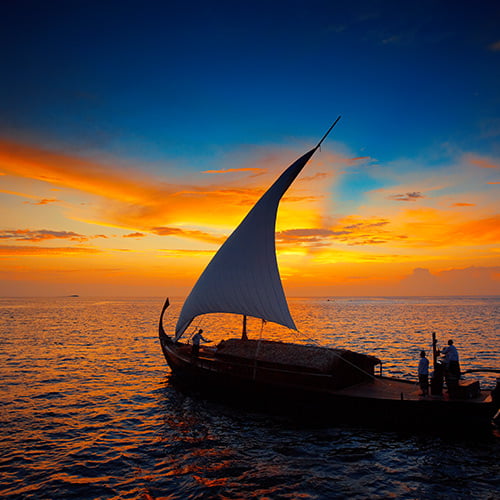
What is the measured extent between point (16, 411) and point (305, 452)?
46.2 feet

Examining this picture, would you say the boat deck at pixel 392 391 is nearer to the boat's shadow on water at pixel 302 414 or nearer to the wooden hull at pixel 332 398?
the wooden hull at pixel 332 398

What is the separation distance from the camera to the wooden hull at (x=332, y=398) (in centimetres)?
1389

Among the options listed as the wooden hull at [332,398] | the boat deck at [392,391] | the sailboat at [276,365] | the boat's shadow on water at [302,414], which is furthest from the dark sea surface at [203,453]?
the boat deck at [392,391]

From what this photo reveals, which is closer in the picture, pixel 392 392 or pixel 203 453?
pixel 203 453

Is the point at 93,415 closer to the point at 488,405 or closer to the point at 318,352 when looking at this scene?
the point at 318,352

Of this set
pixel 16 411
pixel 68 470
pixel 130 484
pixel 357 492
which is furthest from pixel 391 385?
pixel 16 411

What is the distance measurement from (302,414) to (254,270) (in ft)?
23.5

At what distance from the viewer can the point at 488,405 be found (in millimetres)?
13469

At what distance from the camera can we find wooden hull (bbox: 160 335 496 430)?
547 inches

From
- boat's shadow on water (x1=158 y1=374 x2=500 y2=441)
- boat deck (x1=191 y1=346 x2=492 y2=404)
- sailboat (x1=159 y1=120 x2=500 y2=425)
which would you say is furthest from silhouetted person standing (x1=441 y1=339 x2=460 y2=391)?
boat's shadow on water (x1=158 y1=374 x2=500 y2=441)

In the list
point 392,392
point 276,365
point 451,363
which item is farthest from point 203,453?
point 451,363

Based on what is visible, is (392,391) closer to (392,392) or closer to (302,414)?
(392,392)

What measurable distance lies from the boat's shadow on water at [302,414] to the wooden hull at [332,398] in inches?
1.5

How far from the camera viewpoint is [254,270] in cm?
1950
